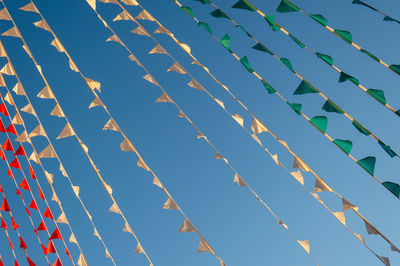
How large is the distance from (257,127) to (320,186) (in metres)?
0.85

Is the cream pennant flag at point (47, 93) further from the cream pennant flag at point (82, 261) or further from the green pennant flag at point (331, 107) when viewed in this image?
the green pennant flag at point (331, 107)

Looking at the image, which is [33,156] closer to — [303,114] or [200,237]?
[200,237]

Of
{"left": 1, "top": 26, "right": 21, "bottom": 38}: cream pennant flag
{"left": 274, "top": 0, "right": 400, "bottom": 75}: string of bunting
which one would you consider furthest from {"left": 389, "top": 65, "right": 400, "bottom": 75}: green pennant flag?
{"left": 1, "top": 26, "right": 21, "bottom": 38}: cream pennant flag

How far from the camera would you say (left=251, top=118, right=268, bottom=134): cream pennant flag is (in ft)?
11.7

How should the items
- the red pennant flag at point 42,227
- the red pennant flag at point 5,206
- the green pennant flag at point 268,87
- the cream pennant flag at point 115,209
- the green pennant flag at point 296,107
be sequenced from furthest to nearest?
1. the red pennant flag at point 42,227
2. the red pennant flag at point 5,206
3. the cream pennant flag at point 115,209
4. the green pennant flag at point 268,87
5. the green pennant flag at point 296,107

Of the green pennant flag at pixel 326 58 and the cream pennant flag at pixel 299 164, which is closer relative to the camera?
the green pennant flag at pixel 326 58

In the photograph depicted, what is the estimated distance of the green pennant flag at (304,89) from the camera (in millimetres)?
2869

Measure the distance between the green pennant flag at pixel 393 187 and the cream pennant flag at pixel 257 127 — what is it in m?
1.25

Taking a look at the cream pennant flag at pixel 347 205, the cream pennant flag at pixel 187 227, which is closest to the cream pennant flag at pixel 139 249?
the cream pennant flag at pixel 187 227

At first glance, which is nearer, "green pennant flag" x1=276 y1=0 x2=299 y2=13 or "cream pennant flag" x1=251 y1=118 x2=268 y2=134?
"green pennant flag" x1=276 y1=0 x2=299 y2=13

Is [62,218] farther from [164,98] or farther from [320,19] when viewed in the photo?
[320,19]

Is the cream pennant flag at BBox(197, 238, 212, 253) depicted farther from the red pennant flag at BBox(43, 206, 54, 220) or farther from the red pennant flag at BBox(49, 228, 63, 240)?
the red pennant flag at BBox(43, 206, 54, 220)

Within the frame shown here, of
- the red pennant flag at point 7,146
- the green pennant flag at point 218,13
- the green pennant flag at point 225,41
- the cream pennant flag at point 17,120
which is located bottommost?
the red pennant flag at point 7,146

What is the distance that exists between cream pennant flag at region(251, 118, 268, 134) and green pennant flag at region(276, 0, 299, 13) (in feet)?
3.81
